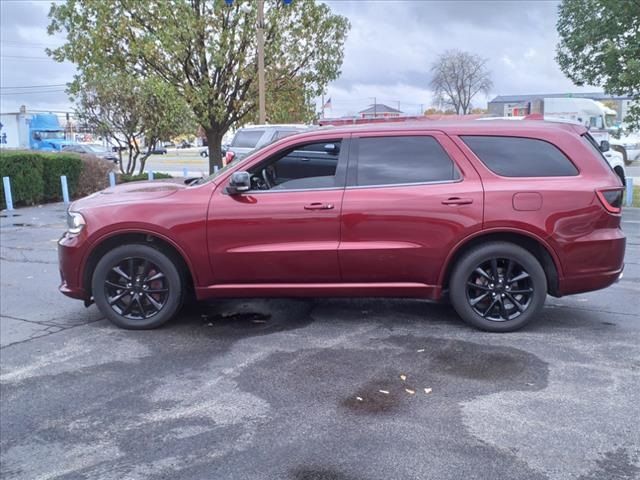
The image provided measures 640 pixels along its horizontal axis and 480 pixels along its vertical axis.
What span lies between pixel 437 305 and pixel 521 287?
3.64 ft

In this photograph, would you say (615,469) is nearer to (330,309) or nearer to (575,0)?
(330,309)

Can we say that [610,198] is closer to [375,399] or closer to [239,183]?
[375,399]

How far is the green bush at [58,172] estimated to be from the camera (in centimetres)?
1780

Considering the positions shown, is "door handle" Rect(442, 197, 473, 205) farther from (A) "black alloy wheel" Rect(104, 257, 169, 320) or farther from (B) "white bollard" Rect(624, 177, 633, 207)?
(B) "white bollard" Rect(624, 177, 633, 207)

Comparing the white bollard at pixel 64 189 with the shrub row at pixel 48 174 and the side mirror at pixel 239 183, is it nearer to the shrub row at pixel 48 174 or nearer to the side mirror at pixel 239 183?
the shrub row at pixel 48 174

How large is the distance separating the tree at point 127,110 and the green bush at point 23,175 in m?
3.47

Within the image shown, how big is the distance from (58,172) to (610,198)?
53.9 ft

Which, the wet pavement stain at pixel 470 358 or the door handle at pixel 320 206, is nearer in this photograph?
the wet pavement stain at pixel 470 358

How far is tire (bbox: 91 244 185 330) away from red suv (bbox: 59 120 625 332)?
0.04 ft

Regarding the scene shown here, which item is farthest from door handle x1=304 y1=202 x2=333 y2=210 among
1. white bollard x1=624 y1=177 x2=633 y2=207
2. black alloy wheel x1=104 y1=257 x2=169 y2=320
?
white bollard x1=624 y1=177 x2=633 y2=207

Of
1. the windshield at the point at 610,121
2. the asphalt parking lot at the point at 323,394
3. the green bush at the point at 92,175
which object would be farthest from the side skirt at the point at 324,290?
the windshield at the point at 610,121

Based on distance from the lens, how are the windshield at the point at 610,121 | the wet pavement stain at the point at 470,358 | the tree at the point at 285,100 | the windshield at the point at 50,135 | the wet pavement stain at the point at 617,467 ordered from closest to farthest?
the wet pavement stain at the point at 617,467 < the wet pavement stain at the point at 470,358 < the tree at the point at 285,100 < the windshield at the point at 610,121 < the windshield at the point at 50,135

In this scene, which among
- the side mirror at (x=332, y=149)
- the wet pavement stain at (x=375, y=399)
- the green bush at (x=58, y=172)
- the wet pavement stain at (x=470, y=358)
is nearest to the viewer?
the wet pavement stain at (x=375, y=399)

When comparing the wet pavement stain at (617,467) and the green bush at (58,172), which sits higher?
the green bush at (58,172)
